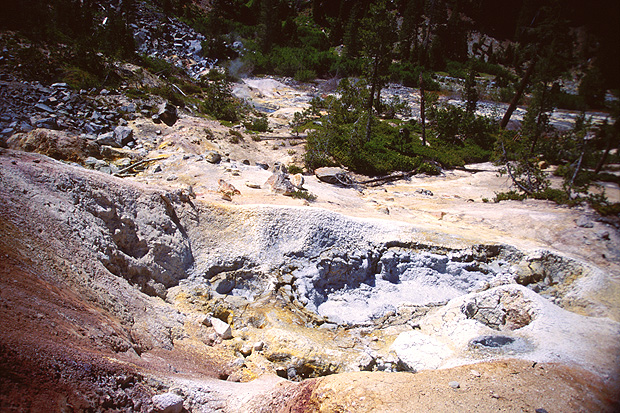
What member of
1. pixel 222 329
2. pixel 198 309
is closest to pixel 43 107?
pixel 198 309

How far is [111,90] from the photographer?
17.6 meters

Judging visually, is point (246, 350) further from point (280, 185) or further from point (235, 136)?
point (235, 136)

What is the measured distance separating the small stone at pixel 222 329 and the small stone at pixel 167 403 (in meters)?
2.42

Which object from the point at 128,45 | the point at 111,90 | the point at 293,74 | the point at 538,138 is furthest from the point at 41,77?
the point at 293,74

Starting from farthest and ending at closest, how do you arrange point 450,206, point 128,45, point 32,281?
point 128,45, point 450,206, point 32,281

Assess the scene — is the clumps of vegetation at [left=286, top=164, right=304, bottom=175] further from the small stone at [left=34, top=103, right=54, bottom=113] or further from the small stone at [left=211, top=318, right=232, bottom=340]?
the small stone at [left=211, top=318, right=232, bottom=340]

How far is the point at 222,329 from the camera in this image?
5715 mm

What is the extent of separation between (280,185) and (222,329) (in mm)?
6041

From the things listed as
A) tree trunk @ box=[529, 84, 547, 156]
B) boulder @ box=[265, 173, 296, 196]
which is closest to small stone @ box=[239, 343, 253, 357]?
boulder @ box=[265, 173, 296, 196]

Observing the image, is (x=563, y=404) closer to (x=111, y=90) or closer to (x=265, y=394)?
(x=265, y=394)

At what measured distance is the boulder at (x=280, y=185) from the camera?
10805mm

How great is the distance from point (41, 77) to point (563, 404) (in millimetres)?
22045

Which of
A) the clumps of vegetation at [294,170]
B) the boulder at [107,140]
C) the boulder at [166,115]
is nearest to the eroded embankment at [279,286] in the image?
the boulder at [107,140]

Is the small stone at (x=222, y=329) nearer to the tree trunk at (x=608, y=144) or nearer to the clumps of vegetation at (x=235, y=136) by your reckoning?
the tree trunk at (x=608, y=144)
